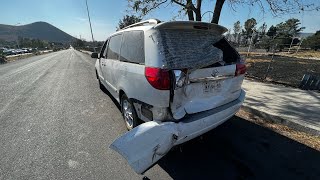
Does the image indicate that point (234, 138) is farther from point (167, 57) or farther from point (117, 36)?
point (117, 36)

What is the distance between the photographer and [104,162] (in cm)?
323

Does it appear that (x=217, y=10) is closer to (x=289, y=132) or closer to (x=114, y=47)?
(x=114, y=47)

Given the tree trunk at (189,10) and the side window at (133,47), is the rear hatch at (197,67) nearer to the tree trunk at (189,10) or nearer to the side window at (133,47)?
the side window at (133,47)

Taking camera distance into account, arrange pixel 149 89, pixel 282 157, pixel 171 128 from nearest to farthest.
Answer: pixel 171 128, pixel 149 89, pixel 282 157

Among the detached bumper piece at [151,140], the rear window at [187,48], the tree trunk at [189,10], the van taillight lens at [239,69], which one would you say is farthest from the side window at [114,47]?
the tree trunk at [189,10]

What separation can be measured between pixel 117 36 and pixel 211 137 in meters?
2.88

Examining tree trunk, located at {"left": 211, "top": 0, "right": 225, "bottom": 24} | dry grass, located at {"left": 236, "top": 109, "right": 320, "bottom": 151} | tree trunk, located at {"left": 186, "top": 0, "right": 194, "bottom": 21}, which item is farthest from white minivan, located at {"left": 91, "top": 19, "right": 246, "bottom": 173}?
tree trunk, located at {"left": 186, "top": 0, "right": 194, "bottom": 21}

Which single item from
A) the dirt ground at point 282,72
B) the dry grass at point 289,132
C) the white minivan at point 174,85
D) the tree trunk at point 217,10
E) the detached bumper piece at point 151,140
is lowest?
the dirt ground at point 282,72

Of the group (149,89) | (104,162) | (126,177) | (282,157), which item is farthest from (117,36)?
(282,157)

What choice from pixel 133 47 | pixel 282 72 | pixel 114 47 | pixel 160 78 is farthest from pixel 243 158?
pixel 282 72

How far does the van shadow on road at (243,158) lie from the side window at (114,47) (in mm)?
2354

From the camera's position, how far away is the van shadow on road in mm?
2945

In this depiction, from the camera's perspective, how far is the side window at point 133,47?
10.5 ft

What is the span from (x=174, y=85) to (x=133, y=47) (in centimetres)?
123
